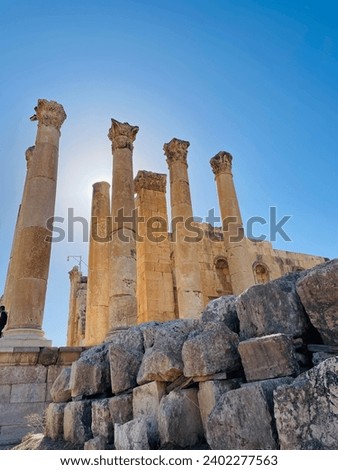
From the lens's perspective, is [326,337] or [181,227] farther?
[181,227]

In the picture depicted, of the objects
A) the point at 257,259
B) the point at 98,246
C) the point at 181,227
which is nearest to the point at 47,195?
the point at 98,246

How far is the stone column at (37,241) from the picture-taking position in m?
10.0

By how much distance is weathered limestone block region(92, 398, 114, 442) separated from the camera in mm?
4430

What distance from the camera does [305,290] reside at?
11.0 ft

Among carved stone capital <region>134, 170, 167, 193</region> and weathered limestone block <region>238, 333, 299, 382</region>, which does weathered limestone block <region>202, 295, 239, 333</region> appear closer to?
weathered limestone block <region>238, 333, 299, 382</region>

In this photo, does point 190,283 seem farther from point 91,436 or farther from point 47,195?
point 91,436

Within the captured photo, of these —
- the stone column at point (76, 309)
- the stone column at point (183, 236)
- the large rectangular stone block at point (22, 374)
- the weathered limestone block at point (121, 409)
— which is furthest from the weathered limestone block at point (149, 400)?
the stone column at point (76, 309)

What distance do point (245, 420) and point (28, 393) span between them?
6.96 metres

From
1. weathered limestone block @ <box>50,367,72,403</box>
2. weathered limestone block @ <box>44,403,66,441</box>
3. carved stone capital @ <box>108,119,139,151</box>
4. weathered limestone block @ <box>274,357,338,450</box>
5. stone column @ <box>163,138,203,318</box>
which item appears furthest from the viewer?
carved stone capital @ <box>108,119,139,151</box>

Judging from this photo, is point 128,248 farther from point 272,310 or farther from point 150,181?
point 272,310

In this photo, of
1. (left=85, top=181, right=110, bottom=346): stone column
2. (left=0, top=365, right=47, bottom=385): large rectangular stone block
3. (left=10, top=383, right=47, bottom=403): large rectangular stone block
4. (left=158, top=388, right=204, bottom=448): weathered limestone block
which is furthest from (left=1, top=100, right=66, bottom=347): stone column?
(left=158, top=388, right=204, bottom=448): weathered limestone block

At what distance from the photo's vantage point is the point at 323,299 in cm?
319

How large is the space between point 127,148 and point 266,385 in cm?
1341

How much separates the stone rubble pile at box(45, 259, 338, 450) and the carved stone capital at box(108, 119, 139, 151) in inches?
448
